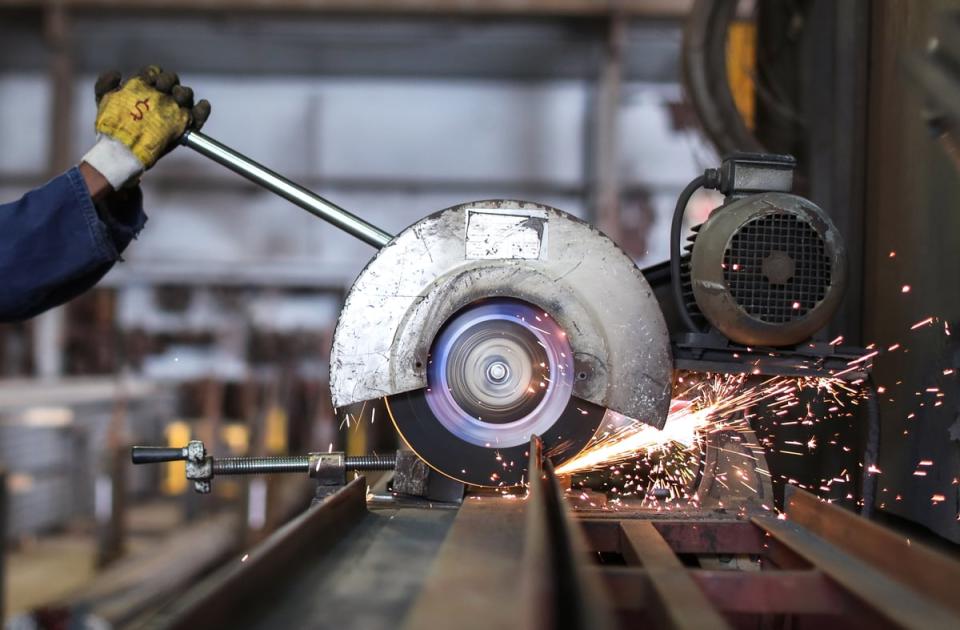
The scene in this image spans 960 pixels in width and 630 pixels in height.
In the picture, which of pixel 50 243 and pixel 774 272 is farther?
pixel 50 243

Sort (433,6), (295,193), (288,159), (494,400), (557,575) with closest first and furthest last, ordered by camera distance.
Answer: (557,575), (494,400), (295,193), (433,6), (288,159)

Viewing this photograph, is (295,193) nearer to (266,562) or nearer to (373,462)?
(373,462)

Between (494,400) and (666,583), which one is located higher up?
(494,400)

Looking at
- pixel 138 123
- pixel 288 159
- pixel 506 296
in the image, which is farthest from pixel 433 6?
pixel 506 296

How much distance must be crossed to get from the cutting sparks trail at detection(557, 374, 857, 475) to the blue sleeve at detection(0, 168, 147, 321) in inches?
38.9

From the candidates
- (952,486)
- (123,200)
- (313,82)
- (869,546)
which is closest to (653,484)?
(952,486)

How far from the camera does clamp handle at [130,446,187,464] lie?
1477 mm

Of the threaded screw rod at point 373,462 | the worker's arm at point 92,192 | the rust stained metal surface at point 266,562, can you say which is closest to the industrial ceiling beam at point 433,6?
the worker's arm at point 92,192

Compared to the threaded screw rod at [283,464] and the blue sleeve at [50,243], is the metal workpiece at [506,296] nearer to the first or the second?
the threaded screw rod at [283,464]

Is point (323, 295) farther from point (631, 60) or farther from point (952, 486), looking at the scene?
point (952, 486)

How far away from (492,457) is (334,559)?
369mm

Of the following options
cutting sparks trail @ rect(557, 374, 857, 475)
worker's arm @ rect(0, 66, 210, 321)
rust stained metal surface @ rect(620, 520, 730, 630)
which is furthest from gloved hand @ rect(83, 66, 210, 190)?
rust stained metal surface @ rect(620, 520, 730, 630)

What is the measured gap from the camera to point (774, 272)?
1427 millimetres

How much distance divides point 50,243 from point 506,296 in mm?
903
